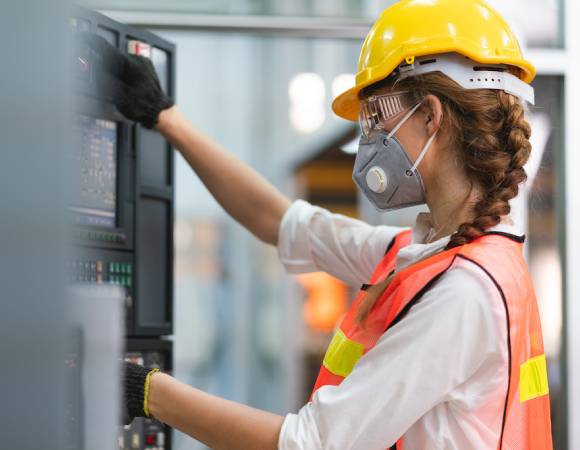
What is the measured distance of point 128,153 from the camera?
6.85 ft

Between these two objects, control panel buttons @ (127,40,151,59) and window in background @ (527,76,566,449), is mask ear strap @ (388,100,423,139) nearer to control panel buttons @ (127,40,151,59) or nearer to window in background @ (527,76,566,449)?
control panel buttons @ (127,40,151,59)

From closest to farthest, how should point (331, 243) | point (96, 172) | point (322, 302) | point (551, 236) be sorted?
point (96, 172), point (331, 243), point (551, 236), point (322, 302)

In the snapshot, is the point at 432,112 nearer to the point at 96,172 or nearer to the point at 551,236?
the point at 96,172

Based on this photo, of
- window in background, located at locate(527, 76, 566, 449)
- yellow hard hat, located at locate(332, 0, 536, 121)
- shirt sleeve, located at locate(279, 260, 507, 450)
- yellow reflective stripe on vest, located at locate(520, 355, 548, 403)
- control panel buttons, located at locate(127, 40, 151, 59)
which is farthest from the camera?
window in background, located at locate(527, 76, 566, 449)

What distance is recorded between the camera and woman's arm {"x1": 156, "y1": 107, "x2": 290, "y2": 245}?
7.03 feet

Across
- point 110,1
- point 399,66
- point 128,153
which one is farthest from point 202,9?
point 399,66

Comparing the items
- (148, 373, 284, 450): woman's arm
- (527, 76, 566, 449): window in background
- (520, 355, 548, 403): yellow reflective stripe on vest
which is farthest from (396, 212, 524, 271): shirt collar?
(527, 76, 566, 449): window in background

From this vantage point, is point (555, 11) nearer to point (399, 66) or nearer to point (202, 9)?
point (202, 9)

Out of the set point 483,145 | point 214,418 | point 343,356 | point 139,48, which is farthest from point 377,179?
point 139,48

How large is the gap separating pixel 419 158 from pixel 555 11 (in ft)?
5.49

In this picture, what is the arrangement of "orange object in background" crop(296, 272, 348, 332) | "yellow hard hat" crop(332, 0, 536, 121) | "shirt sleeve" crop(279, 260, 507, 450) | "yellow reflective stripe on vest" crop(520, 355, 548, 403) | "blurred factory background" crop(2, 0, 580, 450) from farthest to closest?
"orange object in background" crop(296, 272, 348, 332) → "blurred factory background" crop(2, 0, 580, 450) → "yellow hard hat" crop(332, 0, 536, 121) → "yellow reflective stripe on vest" crop(520, 355, 548, 403) → "shirt sleeve" crop(279, 260, 507, 450)

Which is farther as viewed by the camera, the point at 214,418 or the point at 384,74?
the point at 384,74

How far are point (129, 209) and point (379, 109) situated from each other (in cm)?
68

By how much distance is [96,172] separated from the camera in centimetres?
198
